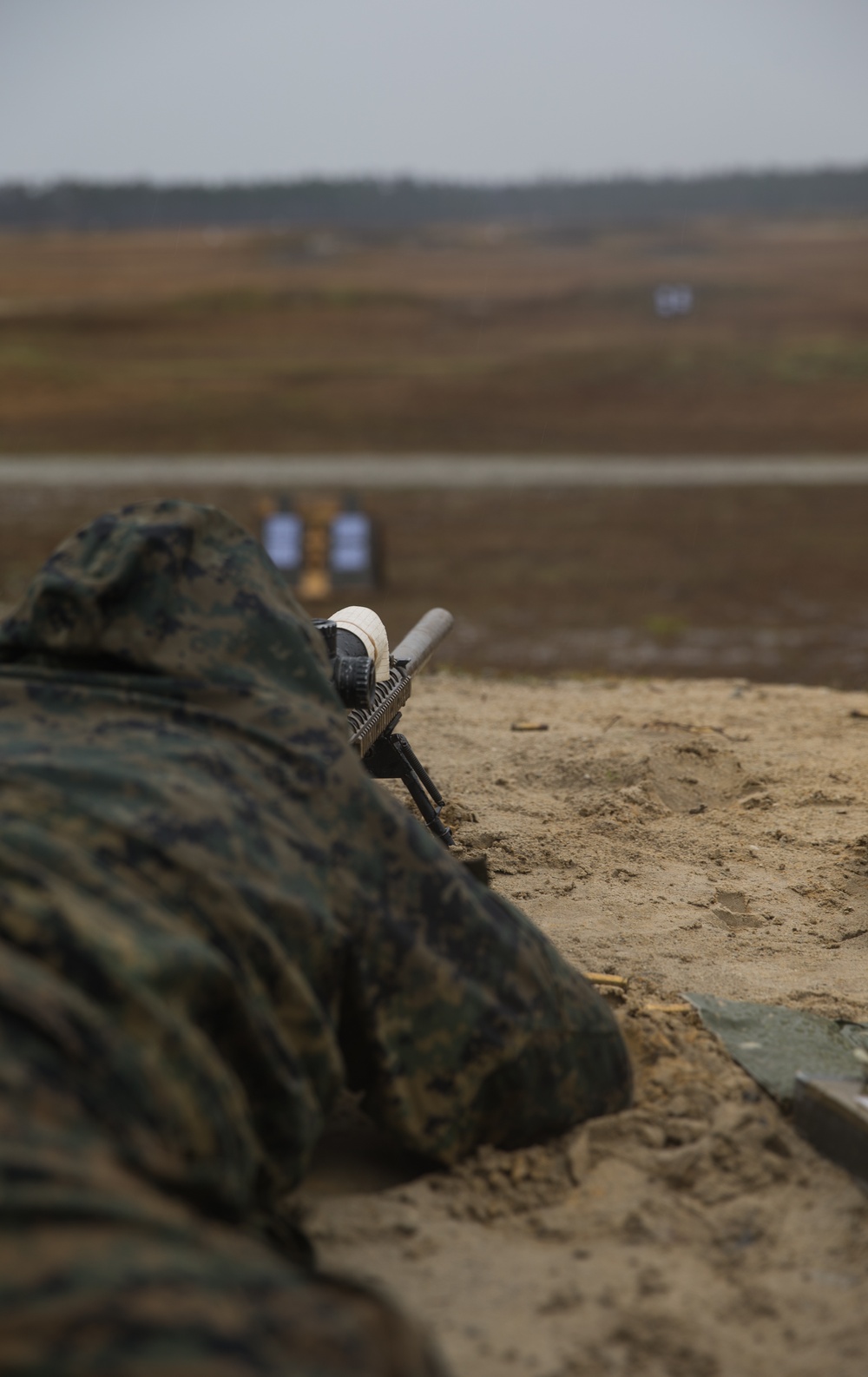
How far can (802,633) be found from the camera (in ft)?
30.6

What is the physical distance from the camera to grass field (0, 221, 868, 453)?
1989 cm

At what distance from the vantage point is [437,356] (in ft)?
89.1

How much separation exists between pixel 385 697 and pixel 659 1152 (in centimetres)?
150

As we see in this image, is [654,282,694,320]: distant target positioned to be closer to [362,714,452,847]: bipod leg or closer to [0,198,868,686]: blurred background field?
[0,198,868,686]: blurred background field

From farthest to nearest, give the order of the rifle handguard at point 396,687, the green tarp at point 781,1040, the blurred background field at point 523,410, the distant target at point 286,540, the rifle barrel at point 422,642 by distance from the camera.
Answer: the distant target at point 286,540 → the blurred background field at point 523,410 → the rifle barrel at point 422,642 → the rifle handguard at point 396,687 → the green tarp at point 781,1040

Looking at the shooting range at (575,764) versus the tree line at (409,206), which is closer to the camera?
the shooting range at (575,764)

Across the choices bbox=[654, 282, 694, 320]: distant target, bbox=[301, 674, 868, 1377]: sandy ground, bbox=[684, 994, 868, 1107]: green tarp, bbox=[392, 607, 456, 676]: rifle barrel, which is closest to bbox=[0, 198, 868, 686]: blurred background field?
bbox=[654, 282, 694, 320]: distant target

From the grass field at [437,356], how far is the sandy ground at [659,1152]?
48.6ft

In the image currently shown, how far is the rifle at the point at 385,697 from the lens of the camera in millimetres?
2842

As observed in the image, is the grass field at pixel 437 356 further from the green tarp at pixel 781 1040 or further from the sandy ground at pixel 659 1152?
the green tarp at pixel 781 1040

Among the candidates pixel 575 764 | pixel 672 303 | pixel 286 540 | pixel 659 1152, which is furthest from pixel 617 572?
pixel 672 303

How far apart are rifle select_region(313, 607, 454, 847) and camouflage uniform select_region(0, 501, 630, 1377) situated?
46 centimetres

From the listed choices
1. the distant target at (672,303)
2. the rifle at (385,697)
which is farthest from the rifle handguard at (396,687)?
the distant target at (672,303)

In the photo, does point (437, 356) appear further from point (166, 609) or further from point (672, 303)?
point (166, 609)
